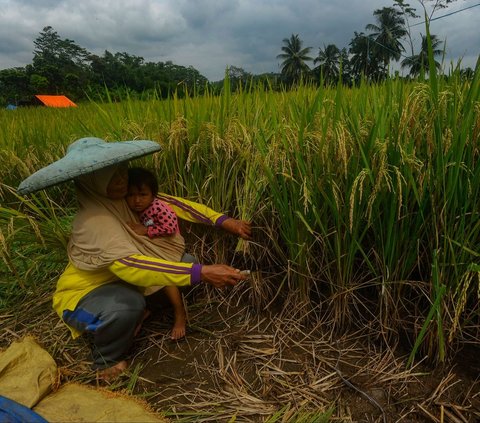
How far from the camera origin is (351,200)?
3.51ft

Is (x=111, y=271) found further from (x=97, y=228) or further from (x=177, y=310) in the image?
A: (x=177, y=310)

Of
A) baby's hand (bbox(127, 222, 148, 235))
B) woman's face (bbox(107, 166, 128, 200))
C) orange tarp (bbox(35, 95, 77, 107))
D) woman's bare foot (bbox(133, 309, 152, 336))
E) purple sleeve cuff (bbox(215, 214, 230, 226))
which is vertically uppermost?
orange tarp (bbox(35, 95, 77, 107))

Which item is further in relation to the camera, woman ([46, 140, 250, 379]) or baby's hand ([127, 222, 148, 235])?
baby's hand ([127, 222, 148, 235])

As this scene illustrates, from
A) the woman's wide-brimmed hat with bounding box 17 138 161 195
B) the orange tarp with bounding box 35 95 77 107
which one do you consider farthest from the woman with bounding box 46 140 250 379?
the orange tarp with bounding box 35 95 77 107

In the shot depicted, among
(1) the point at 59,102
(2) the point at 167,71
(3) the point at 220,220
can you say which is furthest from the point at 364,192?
(2) the point at 167,71

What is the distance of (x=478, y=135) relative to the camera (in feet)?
4.08

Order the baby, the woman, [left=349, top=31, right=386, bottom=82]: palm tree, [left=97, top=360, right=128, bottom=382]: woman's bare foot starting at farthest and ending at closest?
[left=349, top=31, right=386, bottom=82]: palm tree, the baby, [left=97, top=360, right=128, bottom=382]: woman's bare foot, the woman

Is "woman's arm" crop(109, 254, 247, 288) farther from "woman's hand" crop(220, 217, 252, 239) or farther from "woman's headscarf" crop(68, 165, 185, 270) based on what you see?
"woman's hand" crop(220, 217, 252, 239)

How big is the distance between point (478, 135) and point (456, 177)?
22cm

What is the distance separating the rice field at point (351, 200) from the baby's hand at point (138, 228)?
33 centimetres

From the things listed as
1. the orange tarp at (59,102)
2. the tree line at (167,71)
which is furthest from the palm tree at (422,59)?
the orange tarp at (59,102)

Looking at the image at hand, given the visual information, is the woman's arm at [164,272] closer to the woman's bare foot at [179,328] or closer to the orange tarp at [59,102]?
the woman's bare foot at [179,328]

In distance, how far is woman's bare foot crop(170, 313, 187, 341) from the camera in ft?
5.58

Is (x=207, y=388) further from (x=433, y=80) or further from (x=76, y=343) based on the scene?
(x=433, y=80)
